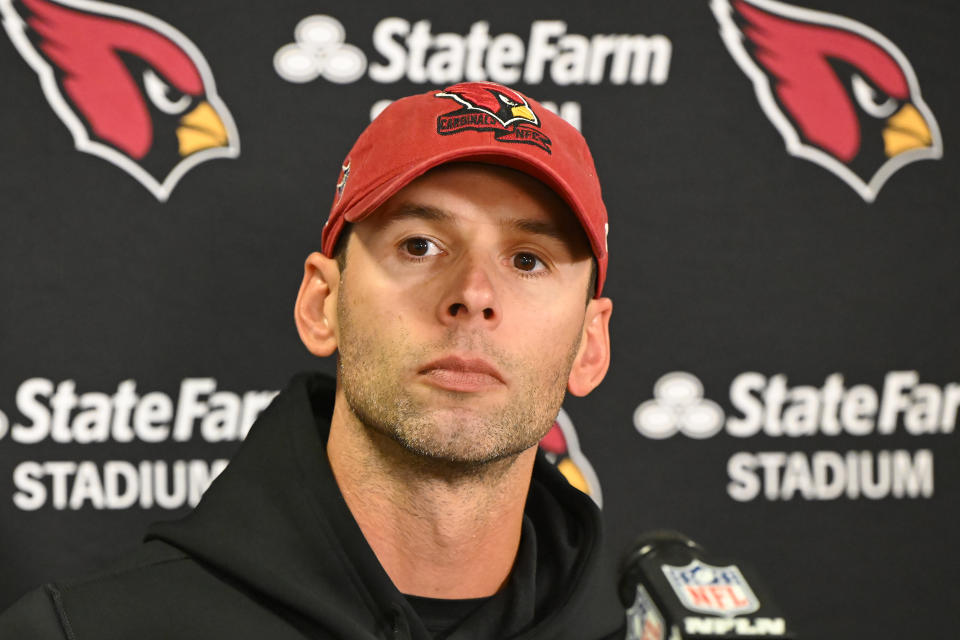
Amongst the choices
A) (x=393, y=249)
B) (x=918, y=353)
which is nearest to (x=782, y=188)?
(x=918, y=353)

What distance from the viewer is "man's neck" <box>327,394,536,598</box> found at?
3.58 feet

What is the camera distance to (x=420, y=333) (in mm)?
1043

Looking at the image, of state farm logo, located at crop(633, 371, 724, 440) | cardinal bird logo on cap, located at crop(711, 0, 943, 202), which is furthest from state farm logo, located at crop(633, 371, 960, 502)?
cardinal bird logo on cap, located at crop(711, 0, 943, 202)

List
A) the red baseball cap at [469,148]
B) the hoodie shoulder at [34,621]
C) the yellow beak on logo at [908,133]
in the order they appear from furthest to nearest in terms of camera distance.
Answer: the yellow beak on logo at [908,133]
the red baseball cap at [469,148]
the hoodie shoulder at [34,621]

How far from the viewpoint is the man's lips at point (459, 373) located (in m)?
1.03

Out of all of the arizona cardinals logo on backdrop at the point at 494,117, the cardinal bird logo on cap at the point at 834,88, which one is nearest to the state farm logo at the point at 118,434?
the arizona cardinals logo on backdrop at the point at 494,117

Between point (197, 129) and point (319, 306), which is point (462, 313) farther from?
point (197, 129)

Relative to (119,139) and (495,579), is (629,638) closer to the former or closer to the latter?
(495,579)

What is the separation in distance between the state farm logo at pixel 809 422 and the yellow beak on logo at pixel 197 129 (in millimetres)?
841

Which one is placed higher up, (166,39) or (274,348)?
(166,39)

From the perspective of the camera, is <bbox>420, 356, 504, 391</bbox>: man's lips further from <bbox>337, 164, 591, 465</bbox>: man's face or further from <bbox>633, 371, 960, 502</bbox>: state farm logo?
<bbox>633, 371, 960, 502</bbox>: state farm logo

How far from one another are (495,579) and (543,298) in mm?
355

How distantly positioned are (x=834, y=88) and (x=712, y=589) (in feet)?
3.70

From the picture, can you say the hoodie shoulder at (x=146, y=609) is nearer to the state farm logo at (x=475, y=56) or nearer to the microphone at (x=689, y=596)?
the microphone at (x=689, y=596)
